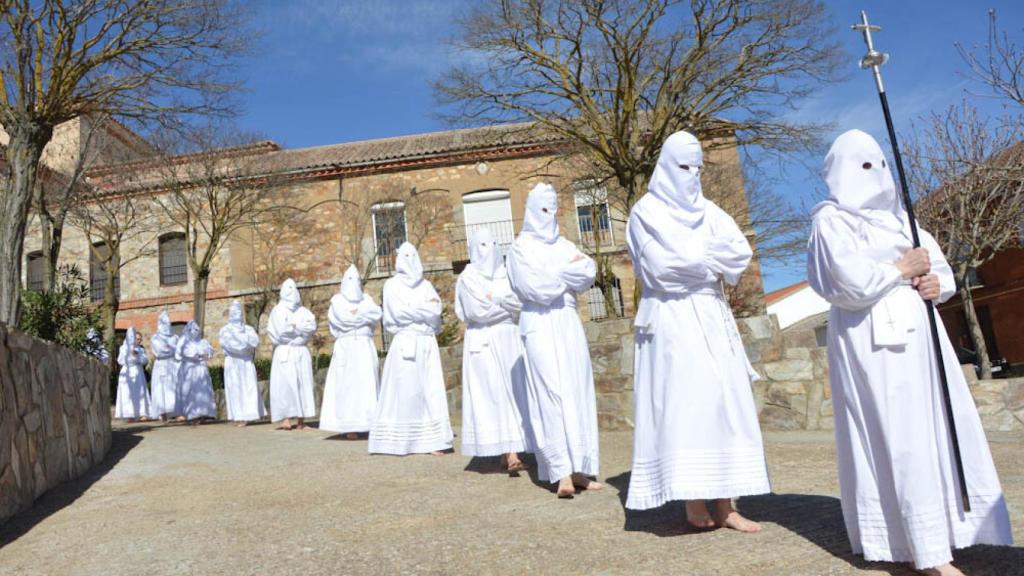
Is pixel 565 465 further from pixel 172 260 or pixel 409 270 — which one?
pixel 172 260

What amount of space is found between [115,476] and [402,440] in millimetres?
2698

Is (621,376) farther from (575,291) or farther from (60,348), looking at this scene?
(60,348)

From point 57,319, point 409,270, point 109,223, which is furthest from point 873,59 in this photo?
point 109,223

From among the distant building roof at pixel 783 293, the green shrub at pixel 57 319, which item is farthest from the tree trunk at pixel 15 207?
the distant building roof at pixel 783 293

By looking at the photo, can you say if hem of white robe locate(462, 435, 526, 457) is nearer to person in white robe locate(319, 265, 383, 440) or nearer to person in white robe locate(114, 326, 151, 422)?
person in white robe locate(319, 265, 383, 440)

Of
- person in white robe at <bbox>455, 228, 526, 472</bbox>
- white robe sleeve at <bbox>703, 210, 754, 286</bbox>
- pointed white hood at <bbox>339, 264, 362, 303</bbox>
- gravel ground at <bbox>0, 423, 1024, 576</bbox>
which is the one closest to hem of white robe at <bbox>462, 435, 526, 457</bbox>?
person in white robe at <bbox>455, 228, 526, 472</bbox>

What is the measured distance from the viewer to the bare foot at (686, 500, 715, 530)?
373 centimetres

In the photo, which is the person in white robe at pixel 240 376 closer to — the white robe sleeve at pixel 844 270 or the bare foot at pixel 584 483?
the bare foot at pixel 584 483

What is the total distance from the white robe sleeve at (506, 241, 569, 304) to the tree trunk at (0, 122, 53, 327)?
681 centimetres

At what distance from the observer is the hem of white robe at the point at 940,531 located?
2.83 m

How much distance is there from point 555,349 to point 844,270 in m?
2.53

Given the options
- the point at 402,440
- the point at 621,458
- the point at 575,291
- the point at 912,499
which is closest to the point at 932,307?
the point at 912,499

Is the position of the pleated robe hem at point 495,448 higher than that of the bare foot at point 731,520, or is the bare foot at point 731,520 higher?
the pleated robe hem at point 495,448

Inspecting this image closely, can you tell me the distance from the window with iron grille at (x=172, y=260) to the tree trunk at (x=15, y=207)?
17.6 metres
